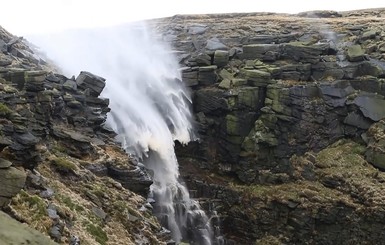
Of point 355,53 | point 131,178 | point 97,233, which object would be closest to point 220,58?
Result: point 355,53

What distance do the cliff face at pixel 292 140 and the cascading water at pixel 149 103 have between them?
237cm

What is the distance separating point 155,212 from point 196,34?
32967 mm

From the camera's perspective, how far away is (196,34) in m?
57.7

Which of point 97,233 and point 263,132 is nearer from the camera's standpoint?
point 97,233

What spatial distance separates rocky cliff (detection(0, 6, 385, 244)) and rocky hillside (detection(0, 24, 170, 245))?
0.10m

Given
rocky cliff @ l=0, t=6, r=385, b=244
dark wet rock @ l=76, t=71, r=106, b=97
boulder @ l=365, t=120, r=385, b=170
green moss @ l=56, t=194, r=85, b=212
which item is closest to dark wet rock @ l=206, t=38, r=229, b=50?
rocky cliff @ l=0, t=6, r=385, b=244

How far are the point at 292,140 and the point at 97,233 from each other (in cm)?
2584

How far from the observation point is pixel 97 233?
17203 millimetres

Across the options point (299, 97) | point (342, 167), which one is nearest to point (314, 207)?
point (342, 167)

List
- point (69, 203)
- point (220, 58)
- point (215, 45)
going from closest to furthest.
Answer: point (69, 203), point (220, 58), point (215, 45)

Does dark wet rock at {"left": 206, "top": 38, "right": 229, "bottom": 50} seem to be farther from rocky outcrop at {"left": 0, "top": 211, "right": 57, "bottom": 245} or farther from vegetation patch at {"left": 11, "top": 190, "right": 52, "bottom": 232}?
rocky outcrop at {"left": 0, "top": 211, "right": 57, "bottom": 245}

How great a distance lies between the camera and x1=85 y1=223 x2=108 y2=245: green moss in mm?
16781

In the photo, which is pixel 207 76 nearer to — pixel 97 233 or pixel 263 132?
pixel 263 132

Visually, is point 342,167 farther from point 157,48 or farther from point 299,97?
point 157,48
